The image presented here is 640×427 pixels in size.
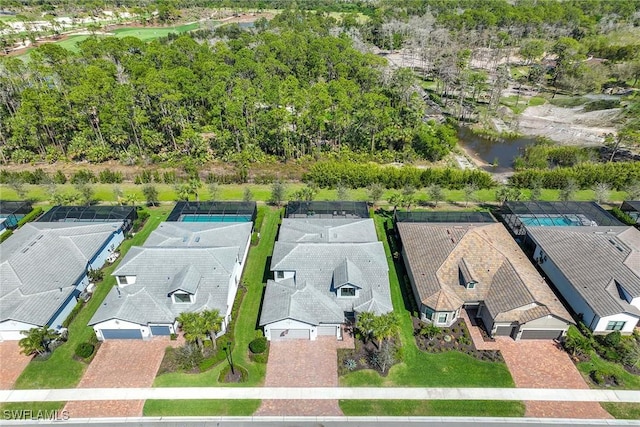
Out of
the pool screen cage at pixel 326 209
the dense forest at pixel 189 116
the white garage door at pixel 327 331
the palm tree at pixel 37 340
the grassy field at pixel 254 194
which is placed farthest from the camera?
the dense forest at pixel 189 116

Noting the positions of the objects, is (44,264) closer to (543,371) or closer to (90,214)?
(90,214)

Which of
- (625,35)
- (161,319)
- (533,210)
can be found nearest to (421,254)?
(533,210)

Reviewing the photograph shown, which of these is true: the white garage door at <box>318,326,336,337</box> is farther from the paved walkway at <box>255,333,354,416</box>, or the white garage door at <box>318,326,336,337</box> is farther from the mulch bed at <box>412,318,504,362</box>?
the mulch bed at <box>412,318,504,362</box>

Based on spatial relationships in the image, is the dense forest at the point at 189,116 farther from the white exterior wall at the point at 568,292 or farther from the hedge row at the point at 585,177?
the white exterior wall at the point at 568,292

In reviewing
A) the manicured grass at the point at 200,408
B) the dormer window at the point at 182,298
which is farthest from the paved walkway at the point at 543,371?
the dormer window at the point at 182,298

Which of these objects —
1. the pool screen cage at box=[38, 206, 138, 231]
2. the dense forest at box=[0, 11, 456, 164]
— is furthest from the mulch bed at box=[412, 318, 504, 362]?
the dense forest at box=[0, 11, 456, 164]

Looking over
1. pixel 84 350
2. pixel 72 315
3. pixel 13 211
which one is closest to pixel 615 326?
pixel 84 350
